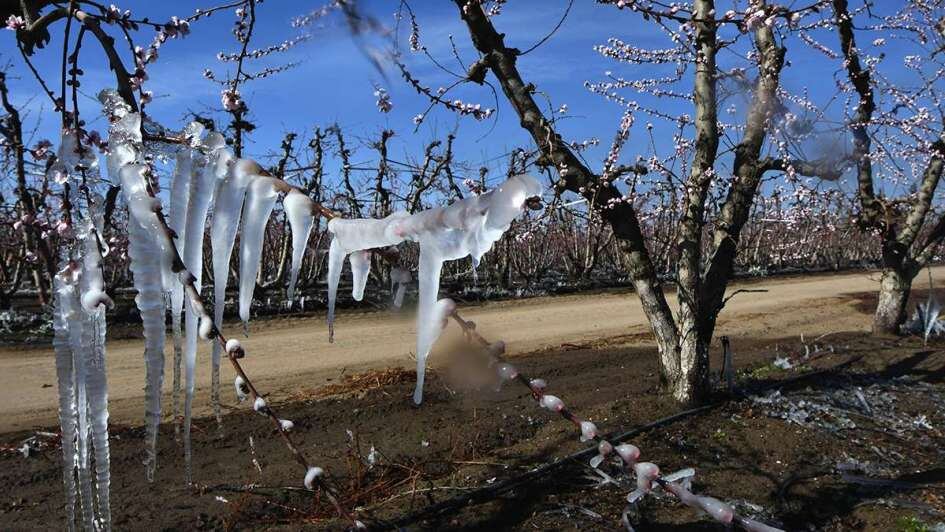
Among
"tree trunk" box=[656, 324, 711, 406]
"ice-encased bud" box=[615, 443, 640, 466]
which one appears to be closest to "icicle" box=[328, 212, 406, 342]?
"ice-encased bud" box=[615, 443, 640, 466]

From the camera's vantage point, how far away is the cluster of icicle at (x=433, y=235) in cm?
86

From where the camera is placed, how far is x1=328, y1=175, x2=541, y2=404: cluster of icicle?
860 millimetres

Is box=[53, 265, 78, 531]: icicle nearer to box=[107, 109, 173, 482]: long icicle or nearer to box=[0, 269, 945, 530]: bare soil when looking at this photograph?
box=[107, 109, 173, 482]: long icicle

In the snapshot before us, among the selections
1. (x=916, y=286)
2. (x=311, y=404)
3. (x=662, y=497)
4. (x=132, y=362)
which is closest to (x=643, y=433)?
(x=662, y=497)

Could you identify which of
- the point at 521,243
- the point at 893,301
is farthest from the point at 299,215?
the point at 521,243

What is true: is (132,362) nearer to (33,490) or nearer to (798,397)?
(33,490)

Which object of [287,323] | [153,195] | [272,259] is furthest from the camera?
[272,259]

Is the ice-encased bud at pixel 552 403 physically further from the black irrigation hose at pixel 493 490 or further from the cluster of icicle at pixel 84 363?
the black irrigation hose at pixel 493 490

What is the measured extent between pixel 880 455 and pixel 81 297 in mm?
4837

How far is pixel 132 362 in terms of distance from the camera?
25.8 ft

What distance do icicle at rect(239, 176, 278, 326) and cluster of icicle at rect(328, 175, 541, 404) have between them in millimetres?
125

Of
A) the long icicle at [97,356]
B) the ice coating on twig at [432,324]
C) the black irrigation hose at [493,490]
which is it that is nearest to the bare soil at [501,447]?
the black irrigation hose at [493,490]

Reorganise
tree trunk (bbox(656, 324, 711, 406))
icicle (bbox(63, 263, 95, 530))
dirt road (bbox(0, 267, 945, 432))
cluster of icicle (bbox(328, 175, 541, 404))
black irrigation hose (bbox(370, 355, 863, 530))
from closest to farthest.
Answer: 1. cluster of icicle (bbox(328, 175, 541, 404))
2. icicle (bbox(63, 263, 95, 530))
3. black irrigation hose (bbox(370, 355, 863, 530))
4. tree trunk (bbox(656, 324, 711, 406))
5. dirt road (bbox(0, 267, 945, 432))

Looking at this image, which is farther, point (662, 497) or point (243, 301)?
point (662, 497)
